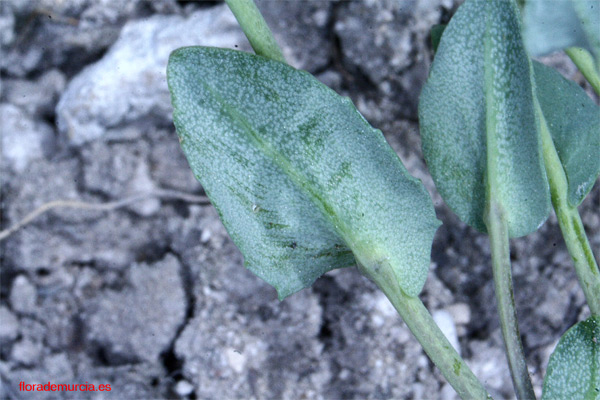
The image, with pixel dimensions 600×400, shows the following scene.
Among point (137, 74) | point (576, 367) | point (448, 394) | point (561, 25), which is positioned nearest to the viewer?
point (561, 25)

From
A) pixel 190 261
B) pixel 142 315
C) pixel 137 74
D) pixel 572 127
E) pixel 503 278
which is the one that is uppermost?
pixel 572 127

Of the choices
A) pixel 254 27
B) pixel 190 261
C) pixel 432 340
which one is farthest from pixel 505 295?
pixel 190 261

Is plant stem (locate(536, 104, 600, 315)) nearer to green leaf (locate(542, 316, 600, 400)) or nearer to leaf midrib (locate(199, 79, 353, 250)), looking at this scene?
green leaf (locate(542, 316, 600, 400))

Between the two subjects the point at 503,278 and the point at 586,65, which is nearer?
the point at 503,278

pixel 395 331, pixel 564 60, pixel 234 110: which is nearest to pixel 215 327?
pixel 395 331

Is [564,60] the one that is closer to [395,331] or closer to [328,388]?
[395,331]

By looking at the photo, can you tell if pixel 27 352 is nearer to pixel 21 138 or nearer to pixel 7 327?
pixel 7 327
